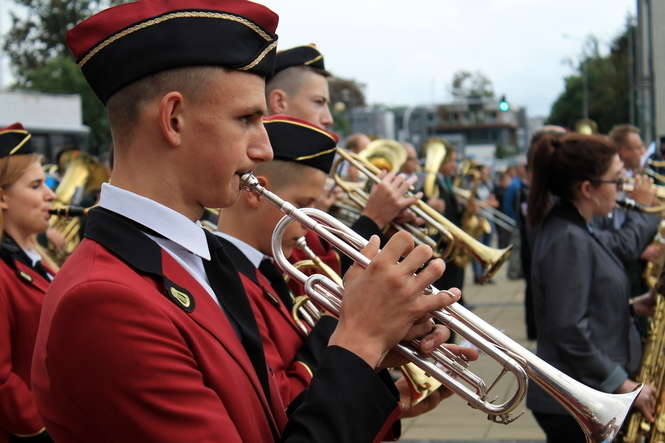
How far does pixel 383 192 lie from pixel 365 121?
5239 centimetres

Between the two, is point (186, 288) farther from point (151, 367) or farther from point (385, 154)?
point (385, 154)

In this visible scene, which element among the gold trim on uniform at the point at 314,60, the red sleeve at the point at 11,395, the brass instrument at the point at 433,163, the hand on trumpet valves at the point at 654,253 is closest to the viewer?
the red sleeve at the point at 11,395

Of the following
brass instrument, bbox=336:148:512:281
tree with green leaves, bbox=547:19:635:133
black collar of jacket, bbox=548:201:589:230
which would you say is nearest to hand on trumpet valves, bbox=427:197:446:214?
brass instrument, bbox=336:148:512:281

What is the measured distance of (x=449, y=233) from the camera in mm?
4965

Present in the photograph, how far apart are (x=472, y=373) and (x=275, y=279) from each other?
107 centimetres

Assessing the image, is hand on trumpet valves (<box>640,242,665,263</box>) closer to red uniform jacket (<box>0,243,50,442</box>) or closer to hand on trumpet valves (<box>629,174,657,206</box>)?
hand on trumpet valves (<box>629,174,657,206</box>)

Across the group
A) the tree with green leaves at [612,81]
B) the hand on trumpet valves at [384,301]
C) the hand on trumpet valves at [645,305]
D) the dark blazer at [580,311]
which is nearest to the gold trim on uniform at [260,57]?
the hand on trumpet valves at [384,301]

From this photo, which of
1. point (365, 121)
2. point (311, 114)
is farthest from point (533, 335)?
point (365, 121)

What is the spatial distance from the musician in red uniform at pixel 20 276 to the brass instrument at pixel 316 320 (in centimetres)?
104

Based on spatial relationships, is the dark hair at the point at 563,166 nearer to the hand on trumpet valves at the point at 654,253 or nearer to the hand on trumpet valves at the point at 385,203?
the hand on trumpet valves at the point at 385,203

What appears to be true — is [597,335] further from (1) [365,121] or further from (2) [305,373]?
(1) [365,121]

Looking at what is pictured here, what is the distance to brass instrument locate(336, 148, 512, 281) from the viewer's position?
479 cm

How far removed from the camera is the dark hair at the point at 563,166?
4324mm

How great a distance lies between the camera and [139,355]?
5.44ft
